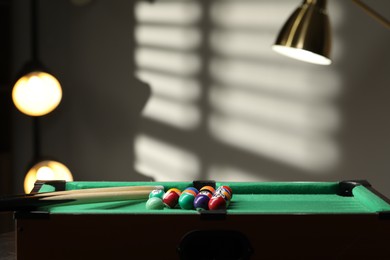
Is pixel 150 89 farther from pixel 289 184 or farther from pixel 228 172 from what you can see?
pixel 289 184

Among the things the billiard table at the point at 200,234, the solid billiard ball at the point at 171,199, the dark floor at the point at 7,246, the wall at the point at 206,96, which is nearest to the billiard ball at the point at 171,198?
the solid billiard ball at the point at 171,199

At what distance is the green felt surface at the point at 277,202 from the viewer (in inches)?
87.4

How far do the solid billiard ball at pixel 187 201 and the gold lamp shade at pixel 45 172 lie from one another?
5.94ft

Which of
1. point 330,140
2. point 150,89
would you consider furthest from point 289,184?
point 150,89

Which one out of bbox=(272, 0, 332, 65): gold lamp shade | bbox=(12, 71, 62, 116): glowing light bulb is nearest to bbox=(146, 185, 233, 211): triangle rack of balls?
bbox=(272, 0, 332, 65): gold lamp shade

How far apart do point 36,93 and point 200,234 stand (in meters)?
2.21

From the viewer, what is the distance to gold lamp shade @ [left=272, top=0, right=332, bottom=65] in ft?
6.86

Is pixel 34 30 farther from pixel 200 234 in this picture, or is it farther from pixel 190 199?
pixel 200 234

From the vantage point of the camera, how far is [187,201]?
2.48 metres

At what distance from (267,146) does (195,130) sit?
48cm

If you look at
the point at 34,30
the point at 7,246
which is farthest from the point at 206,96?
the point at 7,246

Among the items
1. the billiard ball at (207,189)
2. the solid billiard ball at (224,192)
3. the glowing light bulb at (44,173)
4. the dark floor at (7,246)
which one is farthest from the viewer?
the glowing light bulb at (44,173)

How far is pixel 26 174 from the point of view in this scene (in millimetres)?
4148

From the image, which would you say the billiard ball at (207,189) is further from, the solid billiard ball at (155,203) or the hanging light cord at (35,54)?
the hanging light cord at (35,54)
